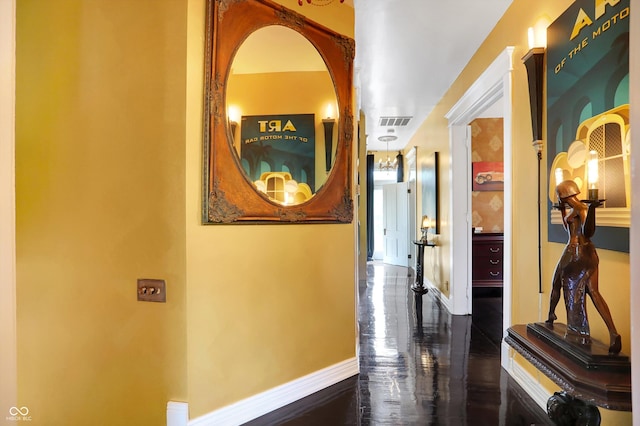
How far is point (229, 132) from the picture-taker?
1.83 meters

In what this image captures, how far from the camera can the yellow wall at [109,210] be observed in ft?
5.51

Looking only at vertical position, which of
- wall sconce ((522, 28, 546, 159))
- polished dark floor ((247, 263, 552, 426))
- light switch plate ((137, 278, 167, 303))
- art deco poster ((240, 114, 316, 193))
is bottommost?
polished dark floor ((247, 263, 552, 426))

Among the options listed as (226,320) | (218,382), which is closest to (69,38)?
(226,320)

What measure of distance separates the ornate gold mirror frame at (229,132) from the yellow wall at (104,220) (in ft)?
0.48

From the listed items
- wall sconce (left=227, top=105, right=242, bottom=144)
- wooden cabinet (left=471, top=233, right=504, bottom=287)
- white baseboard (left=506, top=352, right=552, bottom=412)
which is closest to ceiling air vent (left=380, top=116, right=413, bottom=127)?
wooden cabinet (left=471, top=233, right=504, bottom=287)

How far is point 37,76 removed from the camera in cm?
173

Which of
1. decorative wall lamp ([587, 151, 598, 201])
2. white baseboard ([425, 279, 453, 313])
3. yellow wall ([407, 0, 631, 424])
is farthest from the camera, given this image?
white baseboard ([425, 279, 453, 313])

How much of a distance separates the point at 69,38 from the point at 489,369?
350 centimetres

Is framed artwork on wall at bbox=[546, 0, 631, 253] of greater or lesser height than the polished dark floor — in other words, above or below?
above

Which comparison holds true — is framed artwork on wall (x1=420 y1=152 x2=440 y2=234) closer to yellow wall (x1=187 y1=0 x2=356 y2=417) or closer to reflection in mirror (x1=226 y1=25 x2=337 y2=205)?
yellow wall (x1=187 y1=0 x2=356 y2=417)

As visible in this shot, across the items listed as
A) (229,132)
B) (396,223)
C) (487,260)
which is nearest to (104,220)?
(229,132)

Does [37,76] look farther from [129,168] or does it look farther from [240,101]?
[240,101]

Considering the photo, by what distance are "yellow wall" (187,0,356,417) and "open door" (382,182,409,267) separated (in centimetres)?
521

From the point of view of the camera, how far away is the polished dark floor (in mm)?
1909
